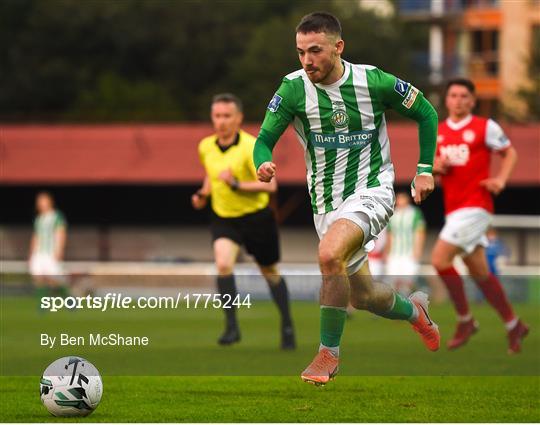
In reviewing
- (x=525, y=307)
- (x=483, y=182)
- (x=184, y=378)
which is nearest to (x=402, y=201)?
(x=525, y=307)

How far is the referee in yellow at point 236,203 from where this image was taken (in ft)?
40.2

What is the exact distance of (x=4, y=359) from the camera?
9.60m

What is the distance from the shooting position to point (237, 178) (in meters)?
12.5

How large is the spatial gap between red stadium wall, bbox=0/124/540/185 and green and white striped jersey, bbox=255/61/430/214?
29.3m

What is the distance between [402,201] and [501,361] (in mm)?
9190

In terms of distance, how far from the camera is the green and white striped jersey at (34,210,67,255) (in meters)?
21.2

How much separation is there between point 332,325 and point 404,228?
41.8 feet

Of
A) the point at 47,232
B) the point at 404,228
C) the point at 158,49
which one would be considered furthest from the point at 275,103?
the point at 158,49

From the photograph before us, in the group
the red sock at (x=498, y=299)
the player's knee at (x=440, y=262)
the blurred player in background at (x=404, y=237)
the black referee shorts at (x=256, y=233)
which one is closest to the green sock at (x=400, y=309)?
the red sock at (x=498, y=299)

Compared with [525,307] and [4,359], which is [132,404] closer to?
[4,359]

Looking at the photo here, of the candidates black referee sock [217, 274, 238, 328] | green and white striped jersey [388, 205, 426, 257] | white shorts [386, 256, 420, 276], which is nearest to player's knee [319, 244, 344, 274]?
black referee sock [217, 274, 238, 328]

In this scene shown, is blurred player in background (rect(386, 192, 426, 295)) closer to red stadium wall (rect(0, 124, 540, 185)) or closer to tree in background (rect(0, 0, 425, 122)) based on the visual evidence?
red stadium wall (rect(0, 124, 540, 185))

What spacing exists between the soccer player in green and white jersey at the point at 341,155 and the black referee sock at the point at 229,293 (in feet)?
2.03

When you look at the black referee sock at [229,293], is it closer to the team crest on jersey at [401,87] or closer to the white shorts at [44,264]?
the team crest on jersey at [401,87]
